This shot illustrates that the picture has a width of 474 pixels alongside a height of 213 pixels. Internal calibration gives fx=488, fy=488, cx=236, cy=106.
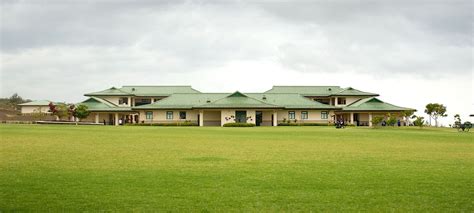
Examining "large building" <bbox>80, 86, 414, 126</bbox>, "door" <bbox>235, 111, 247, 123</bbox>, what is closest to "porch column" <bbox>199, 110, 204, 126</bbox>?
"large building" <bbox>80, 86, 414, 126</bbox>

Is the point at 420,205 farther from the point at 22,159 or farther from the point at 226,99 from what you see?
the point at 226,99

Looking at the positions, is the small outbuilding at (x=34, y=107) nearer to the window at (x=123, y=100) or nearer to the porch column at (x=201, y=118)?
the window at (x=123, y=100)

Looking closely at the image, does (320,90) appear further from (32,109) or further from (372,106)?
(32,109)

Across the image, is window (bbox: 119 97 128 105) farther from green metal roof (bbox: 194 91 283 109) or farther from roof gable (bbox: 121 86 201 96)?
green metal roof (bbox: 194 91 283 109)

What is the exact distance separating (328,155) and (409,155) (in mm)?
3412

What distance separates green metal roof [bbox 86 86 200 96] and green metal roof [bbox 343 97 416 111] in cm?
2934

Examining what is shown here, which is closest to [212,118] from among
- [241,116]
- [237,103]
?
[241,116]

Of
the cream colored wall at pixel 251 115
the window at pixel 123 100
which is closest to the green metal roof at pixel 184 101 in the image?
the cream colored wall at pixel 251 115

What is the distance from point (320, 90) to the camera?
280 ft

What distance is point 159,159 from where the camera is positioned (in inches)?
688

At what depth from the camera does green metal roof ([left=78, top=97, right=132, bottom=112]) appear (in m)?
75.8

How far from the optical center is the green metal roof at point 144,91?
83.4 meters

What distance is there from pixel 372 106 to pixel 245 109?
1987 cm

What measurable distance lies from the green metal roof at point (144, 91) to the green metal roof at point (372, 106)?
2934 centimetres
